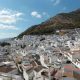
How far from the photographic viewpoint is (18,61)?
34.4 meters

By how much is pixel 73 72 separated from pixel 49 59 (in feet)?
29.0

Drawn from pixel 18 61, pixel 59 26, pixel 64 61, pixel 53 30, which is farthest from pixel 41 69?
pixel 59 26

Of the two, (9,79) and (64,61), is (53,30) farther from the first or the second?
(9,79)

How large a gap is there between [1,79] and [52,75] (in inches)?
295

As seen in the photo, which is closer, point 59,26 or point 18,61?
point 18,61

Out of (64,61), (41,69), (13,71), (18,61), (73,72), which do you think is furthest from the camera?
(18,61)

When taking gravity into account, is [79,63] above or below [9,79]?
above

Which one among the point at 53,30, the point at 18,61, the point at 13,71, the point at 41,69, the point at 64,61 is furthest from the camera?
the point at 53,30

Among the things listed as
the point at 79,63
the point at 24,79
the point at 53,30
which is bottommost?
the point at 24,79

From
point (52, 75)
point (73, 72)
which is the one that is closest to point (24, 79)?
point (52, 75)

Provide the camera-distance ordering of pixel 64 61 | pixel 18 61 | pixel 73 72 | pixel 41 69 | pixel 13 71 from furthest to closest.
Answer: pixel 18 61
pixel 64 61
pixel 13 71
pixel 41 69
pixel 73 72

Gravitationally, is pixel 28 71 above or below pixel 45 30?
below

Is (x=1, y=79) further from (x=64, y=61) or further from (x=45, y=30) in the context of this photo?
(x=45, y=30)

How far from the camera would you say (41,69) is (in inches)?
966
